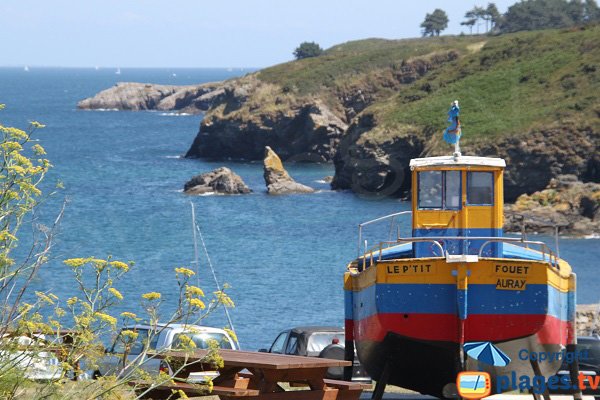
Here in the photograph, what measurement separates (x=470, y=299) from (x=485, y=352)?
3.21 ft

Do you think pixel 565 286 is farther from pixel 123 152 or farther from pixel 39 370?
pixel 123 152

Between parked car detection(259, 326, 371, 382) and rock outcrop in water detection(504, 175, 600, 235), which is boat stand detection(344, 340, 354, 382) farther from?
rock outcrop in water detection(504, 175, 600, 235)

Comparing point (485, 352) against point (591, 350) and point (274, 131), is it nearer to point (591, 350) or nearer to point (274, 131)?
point (591, 350)

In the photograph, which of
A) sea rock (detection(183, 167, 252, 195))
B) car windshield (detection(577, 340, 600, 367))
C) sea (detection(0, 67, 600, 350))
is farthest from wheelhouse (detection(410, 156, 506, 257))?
sea rock (detection(183, 167, 252, 195))

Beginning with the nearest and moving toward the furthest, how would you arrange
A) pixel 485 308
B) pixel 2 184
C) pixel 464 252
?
pixel 2 184
pixel 485 308
pixel 464 252

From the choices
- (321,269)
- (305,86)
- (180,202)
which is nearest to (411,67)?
(305,86)

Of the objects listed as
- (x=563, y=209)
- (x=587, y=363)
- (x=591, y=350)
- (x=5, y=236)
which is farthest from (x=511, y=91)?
(x=5, y=236)

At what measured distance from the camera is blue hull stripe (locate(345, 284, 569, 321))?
64.7ft

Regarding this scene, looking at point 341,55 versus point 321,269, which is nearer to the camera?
point 321,269

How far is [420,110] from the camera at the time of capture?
10550 centimetres

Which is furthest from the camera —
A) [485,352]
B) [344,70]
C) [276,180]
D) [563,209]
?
[344,70]

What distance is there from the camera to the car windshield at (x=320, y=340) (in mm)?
23047

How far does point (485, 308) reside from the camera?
778 inches

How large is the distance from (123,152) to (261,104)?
Result: 50.4 feet
